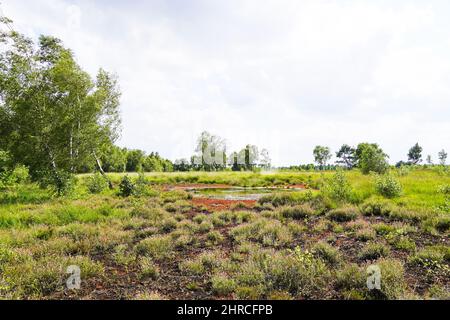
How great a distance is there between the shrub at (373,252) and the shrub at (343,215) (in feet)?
15.6

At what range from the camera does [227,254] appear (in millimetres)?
8102

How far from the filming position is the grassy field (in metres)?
5.68

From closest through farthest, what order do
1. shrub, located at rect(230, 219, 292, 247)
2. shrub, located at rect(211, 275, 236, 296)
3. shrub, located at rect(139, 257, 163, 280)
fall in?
shrub, located at rect(211, 275, 236, 296) < shrub, located at rect(139, 257, 163, 280) < shrub, located at rect(230, 219, 292, 247)

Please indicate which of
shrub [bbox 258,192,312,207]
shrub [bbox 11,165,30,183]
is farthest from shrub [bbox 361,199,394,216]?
shrub [bbox 11,165,30,183]

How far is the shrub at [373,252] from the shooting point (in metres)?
7.41

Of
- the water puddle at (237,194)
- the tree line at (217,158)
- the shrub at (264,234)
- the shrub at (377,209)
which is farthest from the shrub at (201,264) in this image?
the tree line at (217,158)

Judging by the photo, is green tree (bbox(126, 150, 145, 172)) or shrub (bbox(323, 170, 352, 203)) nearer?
shrub (bbox(323, 170, 352, 203))

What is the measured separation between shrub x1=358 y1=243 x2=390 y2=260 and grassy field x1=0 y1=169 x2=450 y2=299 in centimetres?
3

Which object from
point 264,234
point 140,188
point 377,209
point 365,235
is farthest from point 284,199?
point 140,188

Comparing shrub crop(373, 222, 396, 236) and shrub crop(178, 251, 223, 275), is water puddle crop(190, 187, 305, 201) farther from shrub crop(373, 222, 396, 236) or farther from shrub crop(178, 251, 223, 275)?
shrub crop(178, 251, 223, 275)

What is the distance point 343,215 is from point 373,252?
532 centimetres

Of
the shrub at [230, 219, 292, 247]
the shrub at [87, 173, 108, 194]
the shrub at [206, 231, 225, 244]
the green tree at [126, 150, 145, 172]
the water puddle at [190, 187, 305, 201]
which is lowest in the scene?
the water puddle at [190, 187, 305, 201]

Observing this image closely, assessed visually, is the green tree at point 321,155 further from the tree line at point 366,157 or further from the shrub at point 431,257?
the shrub at point 431,257

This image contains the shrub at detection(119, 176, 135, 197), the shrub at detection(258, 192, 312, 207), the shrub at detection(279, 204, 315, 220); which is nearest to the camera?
the shrub at detection(279, 204, 315, 220)
